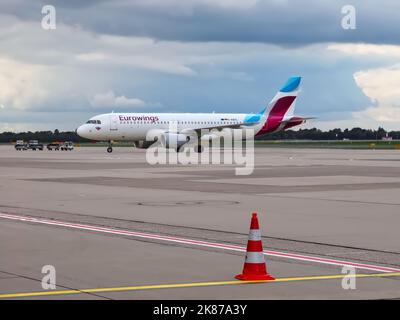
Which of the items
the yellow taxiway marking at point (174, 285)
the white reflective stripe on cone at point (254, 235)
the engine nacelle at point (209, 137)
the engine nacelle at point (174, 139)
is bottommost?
the yellow taxiway marking at point (174, 285)

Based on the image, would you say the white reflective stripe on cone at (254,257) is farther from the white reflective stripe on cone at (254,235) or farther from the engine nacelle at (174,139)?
the engine nacelle at (174,139)

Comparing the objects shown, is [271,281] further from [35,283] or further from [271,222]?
[271,222]

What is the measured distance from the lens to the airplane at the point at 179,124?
76.1 m

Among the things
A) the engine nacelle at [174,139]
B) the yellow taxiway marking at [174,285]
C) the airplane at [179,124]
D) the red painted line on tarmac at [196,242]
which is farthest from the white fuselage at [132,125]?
the yellow taxiway marking at [174,285]

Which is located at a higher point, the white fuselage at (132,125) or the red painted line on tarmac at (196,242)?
the white fuselage at (132,125)

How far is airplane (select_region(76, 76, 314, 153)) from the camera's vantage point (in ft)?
250

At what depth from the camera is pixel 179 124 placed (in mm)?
78938

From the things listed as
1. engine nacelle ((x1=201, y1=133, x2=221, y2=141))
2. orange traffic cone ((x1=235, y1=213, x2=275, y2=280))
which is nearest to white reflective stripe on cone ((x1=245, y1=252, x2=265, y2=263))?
orange traffic cone ((x1=235, y1=213, x2=275, y2=280))

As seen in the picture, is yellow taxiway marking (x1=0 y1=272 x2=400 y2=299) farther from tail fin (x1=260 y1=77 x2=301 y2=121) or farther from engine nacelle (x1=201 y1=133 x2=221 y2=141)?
tail fin (x1=260 y1=77 x2=301 y2=121)

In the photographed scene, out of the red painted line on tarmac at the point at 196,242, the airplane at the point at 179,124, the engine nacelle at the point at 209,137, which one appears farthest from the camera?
the engine nacelle at the point at 209,137

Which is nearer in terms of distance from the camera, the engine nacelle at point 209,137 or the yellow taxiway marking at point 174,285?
the yellow taxiway marking at point 174,285

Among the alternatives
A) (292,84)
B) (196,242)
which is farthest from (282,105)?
(196,242)

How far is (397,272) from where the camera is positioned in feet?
37.4

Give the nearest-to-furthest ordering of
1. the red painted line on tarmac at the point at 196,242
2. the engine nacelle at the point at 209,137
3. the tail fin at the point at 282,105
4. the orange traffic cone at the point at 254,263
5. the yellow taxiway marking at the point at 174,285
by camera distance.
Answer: the yellow taxiway marking at the point at 174,285
the orange traffic cone at the point at 254,263
the red painted line on tarmac at the point at 196,242
the engine nacelle at the point at 209,137
the tail fin at the point at 282,105
